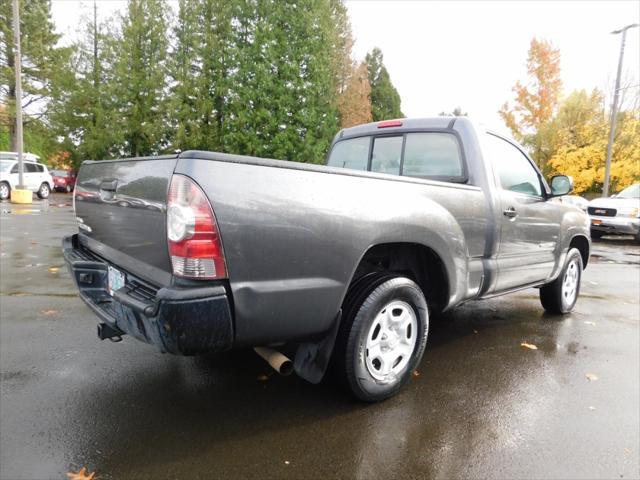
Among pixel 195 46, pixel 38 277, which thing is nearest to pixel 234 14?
pixel 195 46

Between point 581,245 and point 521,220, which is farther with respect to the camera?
point 581,245

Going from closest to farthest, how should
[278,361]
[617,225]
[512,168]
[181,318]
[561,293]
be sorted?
[181,318] → [278,361] → [512,168] → [561,293] → [617,225]

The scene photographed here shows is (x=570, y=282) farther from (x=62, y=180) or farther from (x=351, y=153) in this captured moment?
(x=62, y=180)

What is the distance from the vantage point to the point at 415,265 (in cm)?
323

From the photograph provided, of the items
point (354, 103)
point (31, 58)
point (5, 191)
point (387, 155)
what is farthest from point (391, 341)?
point (31, 58)

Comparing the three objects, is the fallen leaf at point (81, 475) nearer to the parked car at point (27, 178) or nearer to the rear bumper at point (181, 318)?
the rear bumper at point (181, 318)

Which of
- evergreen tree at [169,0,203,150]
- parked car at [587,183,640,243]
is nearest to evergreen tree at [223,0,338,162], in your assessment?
evergreen tree at [169,0,203,150]

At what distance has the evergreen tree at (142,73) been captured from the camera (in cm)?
2517

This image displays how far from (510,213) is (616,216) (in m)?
11.9

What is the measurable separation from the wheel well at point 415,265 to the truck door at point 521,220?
0.74 meters

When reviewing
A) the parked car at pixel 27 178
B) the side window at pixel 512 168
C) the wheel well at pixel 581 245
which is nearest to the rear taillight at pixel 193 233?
the side window at pixel 512 168

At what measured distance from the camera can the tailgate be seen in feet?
7.28

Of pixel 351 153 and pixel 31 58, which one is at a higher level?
pixel 31 58

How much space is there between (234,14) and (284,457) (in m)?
27.7
